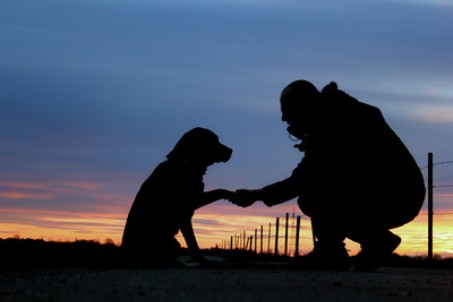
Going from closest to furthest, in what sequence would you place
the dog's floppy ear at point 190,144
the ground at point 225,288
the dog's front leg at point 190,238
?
the ground at point 225,288 → the dog's front leg at point 190,238 → the dog's floppy ear at point 190,144

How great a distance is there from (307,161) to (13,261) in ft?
16.6

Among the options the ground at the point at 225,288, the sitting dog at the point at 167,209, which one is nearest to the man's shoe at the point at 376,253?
the ground at the point at 225,288

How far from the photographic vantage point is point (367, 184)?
29.5ft

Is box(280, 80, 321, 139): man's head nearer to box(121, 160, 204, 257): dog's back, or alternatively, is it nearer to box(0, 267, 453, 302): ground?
box(121, 160, 204, 257): dog's back

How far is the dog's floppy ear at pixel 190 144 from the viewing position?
31.3 ft

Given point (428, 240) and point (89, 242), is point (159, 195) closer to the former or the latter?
point (89, 242)

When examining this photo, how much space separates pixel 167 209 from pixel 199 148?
904 mm

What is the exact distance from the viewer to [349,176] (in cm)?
899

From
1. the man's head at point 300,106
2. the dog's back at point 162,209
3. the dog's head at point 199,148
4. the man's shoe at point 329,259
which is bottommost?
the man's shoe at point 329,259

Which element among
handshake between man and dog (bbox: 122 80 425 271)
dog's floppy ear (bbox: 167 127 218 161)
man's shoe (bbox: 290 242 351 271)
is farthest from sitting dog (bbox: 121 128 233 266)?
man's shoe (bbox: 290 242 351 271)

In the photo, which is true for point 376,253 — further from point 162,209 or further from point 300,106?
point 162,209

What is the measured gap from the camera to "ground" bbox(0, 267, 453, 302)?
5.48 meters

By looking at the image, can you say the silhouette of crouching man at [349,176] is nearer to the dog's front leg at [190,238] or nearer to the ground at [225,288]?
the ground at [225,288]

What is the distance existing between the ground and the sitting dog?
1.38 meters
